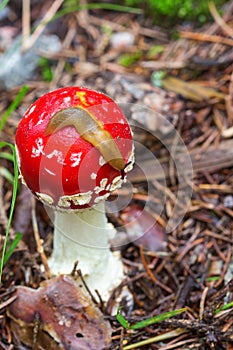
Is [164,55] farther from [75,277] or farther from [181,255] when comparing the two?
[75,277]

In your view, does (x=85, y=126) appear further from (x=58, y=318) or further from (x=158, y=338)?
(x=158, y=338)

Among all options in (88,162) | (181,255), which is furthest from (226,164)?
(88,162)

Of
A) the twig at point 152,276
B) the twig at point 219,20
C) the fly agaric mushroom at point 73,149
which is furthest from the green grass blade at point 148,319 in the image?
the twig at point 219,20

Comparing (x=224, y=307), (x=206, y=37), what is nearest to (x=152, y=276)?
(x=224, y=307)

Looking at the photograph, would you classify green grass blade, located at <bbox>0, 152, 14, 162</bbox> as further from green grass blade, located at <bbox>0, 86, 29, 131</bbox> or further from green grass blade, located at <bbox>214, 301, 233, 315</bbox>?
green grass blade, located at <bbox>214, 301, 233, 315</bbox>

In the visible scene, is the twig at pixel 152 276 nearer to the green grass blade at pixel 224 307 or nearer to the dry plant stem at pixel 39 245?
the green grass blade at pixel 224 307

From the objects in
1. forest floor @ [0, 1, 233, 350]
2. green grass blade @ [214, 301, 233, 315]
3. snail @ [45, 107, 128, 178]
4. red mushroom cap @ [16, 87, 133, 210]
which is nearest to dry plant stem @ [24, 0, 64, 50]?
forest floor @ [0, 1, 233, 350]

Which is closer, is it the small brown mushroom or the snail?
the snail
